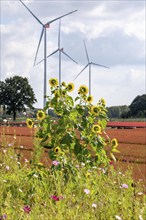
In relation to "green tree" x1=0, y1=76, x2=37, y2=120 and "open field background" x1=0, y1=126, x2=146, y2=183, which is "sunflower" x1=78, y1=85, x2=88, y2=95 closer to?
"open field background" x1=0, y1=126, x2=146, y2=183

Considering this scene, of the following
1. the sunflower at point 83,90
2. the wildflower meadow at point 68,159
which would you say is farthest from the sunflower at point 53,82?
the sunflower at point 83,90

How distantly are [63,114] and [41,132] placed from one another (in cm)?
51

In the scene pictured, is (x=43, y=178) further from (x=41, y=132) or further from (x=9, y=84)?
(x=9, y=84)

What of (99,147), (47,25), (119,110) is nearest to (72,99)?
(99,147)

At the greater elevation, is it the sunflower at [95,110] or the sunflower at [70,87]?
the sunflower at [70,87]

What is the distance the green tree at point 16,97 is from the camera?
292 ft

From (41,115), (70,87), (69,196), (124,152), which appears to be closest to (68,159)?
(41,115)

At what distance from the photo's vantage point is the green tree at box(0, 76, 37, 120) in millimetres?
88875

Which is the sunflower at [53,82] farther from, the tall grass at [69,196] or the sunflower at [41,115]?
the tall grass at [69,196]

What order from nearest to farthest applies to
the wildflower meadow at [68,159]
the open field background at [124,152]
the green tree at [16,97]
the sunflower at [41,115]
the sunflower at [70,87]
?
the wildflower meadow at [68,159] < the sunflower at [41,115] < the sunflower at [70,87] < the open field background at [124,152] < the green tree at [16,97]

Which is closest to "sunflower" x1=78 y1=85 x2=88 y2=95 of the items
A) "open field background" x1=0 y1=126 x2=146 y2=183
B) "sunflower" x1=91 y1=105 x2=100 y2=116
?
"sunflower" x1=91 y1=105 x2=100 y2=116

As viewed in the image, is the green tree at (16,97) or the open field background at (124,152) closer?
the open field background at (124,152)

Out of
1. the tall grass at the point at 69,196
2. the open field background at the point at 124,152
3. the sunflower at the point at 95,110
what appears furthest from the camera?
the open field background at the point at 124,152

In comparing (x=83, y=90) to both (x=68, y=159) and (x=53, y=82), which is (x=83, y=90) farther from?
(x=68, y=159)
